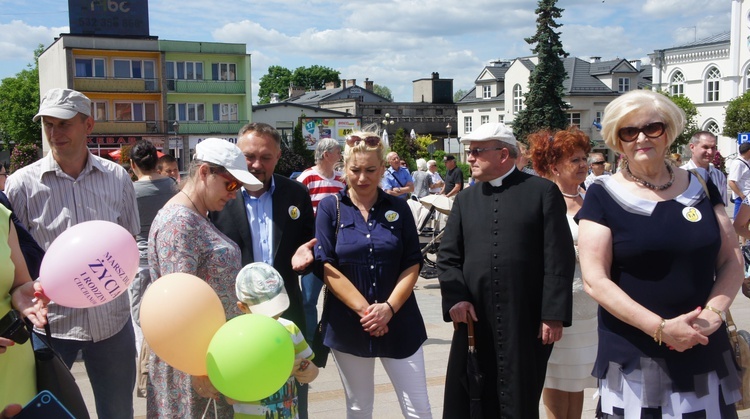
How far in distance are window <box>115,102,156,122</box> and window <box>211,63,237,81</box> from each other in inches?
204

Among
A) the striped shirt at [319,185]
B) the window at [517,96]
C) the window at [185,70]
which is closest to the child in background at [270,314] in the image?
the striped shirt at [319,185]

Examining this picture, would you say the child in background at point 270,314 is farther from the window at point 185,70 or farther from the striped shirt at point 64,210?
the window at point 185,70

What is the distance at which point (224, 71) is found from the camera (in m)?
50.9

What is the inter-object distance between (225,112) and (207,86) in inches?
95.7

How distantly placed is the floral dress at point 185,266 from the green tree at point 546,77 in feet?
155

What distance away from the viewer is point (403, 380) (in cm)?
388

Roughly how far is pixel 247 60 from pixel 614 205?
166 ft

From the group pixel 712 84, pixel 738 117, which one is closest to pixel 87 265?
pixel 738 117

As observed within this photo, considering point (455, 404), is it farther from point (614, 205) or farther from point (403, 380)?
point (614, 205)

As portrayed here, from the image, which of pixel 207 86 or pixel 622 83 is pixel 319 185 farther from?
pixel 622 83

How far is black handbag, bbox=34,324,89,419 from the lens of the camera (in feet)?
9.05

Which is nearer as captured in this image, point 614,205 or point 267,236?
point 614,205

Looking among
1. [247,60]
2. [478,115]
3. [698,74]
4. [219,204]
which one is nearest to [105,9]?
[247,60]

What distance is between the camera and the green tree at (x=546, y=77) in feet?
162
